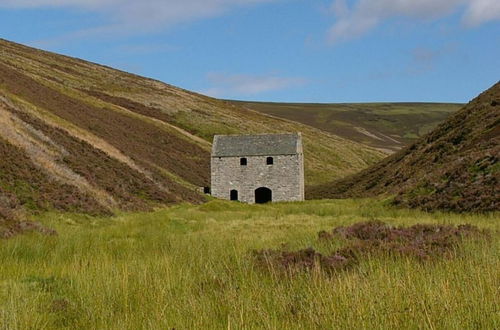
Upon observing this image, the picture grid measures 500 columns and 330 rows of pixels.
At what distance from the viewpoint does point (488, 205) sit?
66.5ft

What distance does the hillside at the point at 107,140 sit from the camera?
77.4 feet

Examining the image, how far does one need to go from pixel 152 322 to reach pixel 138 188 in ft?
93.1

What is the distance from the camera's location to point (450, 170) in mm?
28094

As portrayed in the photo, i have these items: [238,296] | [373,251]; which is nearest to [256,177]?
[373,251]

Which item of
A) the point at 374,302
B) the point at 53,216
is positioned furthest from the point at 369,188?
the point at 374,302

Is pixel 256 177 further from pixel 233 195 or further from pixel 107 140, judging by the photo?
pixel 107 140

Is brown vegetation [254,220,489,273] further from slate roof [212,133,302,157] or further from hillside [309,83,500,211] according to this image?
slate roof [212,133,302,157]

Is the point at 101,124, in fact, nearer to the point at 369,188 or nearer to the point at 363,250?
the point at 369,188

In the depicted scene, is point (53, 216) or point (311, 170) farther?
point (311, 170)

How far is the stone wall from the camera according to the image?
50.9 m

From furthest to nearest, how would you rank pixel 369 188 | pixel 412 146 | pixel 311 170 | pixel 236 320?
pixel 311 170, pixel 412 146, pixel 369 188, pixel 236 320

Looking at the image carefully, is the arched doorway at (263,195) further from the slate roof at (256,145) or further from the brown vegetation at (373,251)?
the brown vegetation at (373,251)

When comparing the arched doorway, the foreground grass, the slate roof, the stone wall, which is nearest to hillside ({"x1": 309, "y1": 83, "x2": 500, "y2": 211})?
the stone wall

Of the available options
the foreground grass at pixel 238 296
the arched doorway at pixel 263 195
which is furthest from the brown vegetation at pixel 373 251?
the arched doorway at pixel 263 195
